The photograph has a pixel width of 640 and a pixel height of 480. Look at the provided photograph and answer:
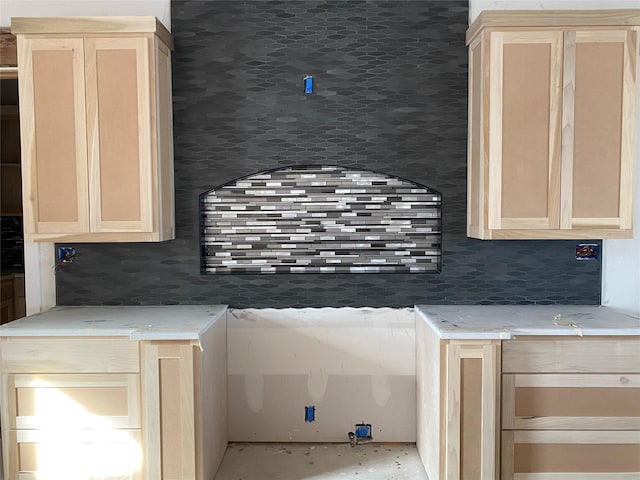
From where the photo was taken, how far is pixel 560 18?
267cm

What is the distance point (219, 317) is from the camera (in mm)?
2898

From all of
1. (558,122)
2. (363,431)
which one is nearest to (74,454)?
(363,431)

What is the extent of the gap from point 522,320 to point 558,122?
0.92 metres

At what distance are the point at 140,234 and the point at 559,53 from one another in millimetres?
2094

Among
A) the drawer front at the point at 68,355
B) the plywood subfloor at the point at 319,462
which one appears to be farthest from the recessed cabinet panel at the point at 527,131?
the drawer front at the point at 68,355

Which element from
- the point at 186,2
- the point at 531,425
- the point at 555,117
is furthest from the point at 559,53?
the point at 186,2

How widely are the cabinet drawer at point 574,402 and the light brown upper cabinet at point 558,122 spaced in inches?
26.1

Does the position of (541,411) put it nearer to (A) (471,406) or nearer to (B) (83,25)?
(A) (471,406)

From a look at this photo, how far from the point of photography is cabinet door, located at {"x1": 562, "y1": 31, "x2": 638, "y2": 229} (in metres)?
2.69

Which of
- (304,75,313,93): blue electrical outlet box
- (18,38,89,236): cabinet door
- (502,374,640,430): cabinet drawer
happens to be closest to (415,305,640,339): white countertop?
(502,374,640,430): cabinet drawer

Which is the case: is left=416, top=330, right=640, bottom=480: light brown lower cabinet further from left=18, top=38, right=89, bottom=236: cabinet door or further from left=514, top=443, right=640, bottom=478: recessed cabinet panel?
left=18, top=38, right=89, bottom=236: cabinet door

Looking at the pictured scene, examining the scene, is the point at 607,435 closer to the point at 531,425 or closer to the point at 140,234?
the point at 531,425

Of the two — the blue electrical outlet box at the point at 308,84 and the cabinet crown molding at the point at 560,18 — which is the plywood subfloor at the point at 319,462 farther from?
the cabinet crown molding at the point at 560,18

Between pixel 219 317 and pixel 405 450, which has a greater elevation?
pixel 219 317
